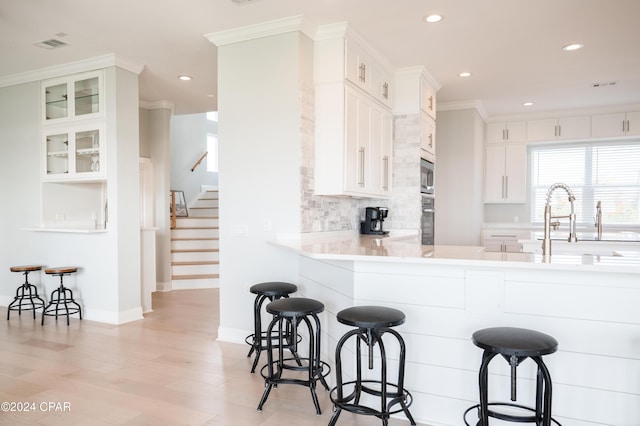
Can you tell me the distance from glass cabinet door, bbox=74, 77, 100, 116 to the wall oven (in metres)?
3.87

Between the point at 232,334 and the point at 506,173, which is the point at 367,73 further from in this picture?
the point at 506,173

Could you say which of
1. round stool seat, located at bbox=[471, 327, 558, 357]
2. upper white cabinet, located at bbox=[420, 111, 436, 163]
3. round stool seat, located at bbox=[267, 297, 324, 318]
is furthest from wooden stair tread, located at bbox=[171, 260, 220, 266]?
round stool seat, located at bbox=[471, 327, 558, 357]

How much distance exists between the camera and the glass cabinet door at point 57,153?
5.00 metres

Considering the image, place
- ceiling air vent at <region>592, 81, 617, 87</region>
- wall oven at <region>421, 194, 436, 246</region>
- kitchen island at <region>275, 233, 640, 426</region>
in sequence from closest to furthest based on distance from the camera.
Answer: kitchen island at <region>275, 233, 640, 426</region> < wall oven at <region>421, 194, 436, 246</region> < ceiling air vent at <region>592, 81, 617, 87</region>

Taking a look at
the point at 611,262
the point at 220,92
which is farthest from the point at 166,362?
the point at 611,262

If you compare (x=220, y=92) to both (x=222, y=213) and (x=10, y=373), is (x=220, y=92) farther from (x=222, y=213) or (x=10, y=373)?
(x=10, y=373)

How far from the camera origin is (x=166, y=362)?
3.43 meters

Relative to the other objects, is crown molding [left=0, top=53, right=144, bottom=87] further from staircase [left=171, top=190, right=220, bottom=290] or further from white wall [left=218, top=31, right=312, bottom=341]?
staircase [left=171, top=190, right=220, bottom=290]

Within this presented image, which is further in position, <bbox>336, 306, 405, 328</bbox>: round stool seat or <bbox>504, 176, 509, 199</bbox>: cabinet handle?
<bbox>504, 176, 509, 199</bbox>: cabinet handle

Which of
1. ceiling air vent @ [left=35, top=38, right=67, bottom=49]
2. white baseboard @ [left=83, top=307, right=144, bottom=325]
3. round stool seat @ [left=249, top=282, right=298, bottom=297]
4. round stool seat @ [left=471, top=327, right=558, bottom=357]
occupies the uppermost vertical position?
ceiling air vent @ [left=35, top=38, right=67, bottom=49]

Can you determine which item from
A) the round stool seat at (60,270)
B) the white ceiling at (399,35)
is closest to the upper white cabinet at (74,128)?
the white ceiling at (399,35)

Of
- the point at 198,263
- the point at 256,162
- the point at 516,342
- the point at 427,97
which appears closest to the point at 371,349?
the point at 516,342

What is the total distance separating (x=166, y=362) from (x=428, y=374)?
6.87 ft

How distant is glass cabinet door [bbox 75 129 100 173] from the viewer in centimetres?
480
